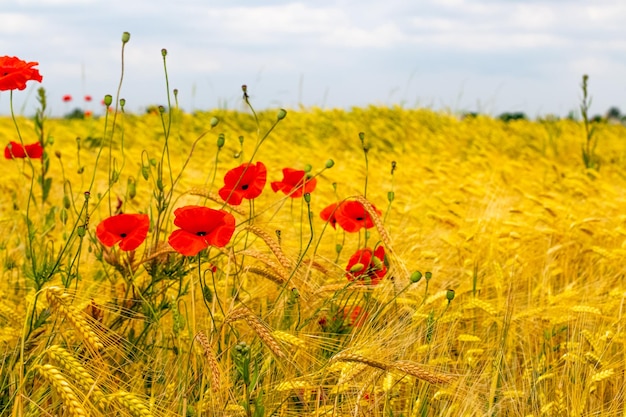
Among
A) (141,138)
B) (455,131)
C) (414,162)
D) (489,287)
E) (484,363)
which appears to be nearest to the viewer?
(484,363)

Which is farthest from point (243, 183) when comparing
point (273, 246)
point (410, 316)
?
point (410, 316)

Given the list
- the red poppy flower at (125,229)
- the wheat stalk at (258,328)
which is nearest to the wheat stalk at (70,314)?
the wheat stalk at (258,328)

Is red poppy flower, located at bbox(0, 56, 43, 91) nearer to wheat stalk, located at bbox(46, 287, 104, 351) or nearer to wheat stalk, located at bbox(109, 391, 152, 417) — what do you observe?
wheat stalk, located at bbox(46, 287, 104, 351)

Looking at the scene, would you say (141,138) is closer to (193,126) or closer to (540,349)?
(193,126)

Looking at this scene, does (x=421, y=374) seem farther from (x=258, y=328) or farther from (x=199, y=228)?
(x=199, y=228)

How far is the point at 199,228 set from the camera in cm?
155

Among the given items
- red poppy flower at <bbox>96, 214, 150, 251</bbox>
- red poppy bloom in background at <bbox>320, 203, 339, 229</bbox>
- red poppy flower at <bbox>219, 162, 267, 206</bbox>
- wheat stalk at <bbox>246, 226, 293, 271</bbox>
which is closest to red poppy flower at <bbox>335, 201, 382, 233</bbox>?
red poppy bloom in background at <bbox>320, 203, 339, 229</bbox>

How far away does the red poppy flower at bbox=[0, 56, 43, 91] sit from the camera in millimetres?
1925

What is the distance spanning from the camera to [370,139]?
23.2ft

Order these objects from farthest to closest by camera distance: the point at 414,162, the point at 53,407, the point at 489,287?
1. the point at 414,162
2. the point at 489,287
3. the point at 53,407

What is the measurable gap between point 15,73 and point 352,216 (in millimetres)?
916

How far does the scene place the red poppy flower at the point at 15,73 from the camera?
6.31 feet

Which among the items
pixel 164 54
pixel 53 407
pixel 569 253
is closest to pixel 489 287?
pixel 569 253

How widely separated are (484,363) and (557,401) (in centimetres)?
28
